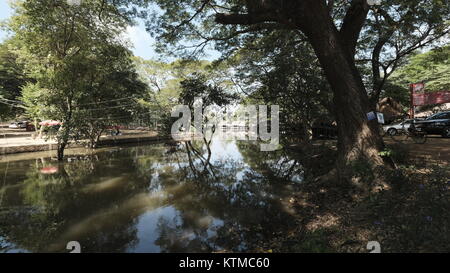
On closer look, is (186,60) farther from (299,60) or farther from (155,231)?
(155,231)

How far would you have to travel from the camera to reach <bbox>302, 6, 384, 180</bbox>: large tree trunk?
17.8ft

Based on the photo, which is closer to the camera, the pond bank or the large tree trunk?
the large tree trunk

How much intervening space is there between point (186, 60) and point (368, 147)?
27.2ft

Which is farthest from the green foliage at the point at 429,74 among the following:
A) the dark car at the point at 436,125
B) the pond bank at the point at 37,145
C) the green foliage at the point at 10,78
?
the green foliage at the point at 10,78

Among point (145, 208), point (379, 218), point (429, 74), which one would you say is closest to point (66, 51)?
point (145, 208)

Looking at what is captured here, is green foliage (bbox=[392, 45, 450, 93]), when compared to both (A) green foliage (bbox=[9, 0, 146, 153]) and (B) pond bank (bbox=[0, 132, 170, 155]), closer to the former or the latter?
(A) green foliage (bbox=[9, 0, 146, 153])

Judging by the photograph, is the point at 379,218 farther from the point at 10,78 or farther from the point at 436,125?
the point at 10,78

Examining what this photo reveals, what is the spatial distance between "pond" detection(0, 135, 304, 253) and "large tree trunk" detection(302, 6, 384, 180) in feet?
6.63

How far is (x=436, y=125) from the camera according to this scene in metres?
12.1

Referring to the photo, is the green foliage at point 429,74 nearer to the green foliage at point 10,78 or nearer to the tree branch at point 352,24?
the tree branch at point 352,24

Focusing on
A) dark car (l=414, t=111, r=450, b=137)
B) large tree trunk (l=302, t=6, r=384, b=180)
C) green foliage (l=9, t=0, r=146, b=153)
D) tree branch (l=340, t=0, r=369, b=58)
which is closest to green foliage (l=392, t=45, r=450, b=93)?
dark car (l=414, t=111, r=450, b=137)

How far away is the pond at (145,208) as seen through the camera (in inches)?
171

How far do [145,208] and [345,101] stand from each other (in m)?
5.52

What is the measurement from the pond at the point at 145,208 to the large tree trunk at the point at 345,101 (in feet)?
6.63
